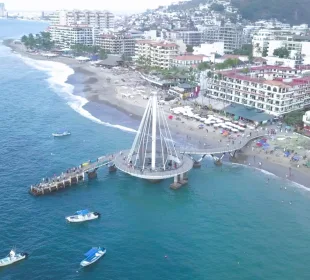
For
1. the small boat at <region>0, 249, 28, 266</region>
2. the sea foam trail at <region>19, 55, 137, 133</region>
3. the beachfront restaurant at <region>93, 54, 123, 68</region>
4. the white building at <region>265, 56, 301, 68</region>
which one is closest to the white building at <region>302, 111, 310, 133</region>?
the sea foam trail at <region>19, 55, 137, 133</region>

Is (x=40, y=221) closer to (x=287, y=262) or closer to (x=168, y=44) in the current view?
(x=287, y=262)

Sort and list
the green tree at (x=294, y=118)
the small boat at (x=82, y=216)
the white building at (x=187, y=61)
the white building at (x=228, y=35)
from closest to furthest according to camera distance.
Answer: the small boat at (x=82, y=216) < the green tree at (x=294, y=118) < the white building at (x=187, y=61) < the white building at (x=228, y=35)

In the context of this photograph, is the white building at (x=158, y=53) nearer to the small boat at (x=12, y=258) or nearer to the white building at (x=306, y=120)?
the white building at (x=306, y=120)

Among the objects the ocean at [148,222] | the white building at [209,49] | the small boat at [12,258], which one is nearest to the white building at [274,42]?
the white building at [209,49]

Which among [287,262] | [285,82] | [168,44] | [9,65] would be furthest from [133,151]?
[9,65]

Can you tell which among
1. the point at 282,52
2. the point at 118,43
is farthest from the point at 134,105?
the point at 118,43

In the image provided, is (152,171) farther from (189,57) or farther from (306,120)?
(189,57)

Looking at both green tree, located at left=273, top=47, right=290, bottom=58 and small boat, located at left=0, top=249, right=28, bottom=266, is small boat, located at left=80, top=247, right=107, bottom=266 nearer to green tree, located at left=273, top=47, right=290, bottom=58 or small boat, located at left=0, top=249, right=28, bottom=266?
small boat, located at left=0, top=249, right=28, bottom=266

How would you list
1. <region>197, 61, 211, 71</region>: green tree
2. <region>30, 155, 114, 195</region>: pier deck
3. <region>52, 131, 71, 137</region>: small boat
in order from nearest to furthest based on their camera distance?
<region>30, 155, 114, 195</region>: pier deck
<region>52, 131, 71, 137</region>: small boat
<region>197, 61, 211, 71</region>: green tree
